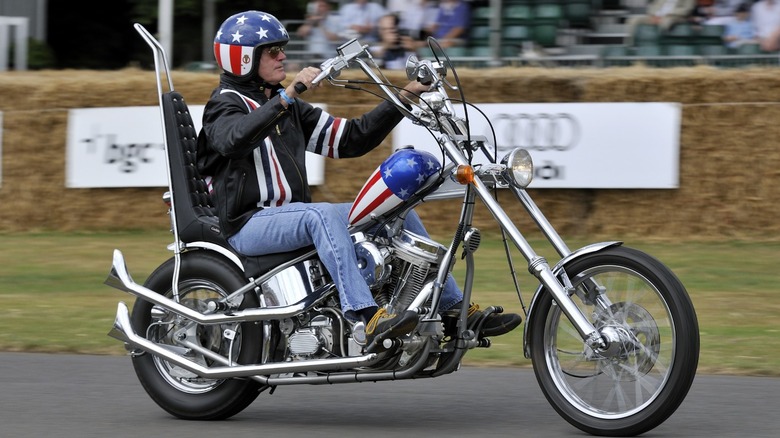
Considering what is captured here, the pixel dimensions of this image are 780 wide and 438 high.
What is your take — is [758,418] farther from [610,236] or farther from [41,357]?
[610,236]

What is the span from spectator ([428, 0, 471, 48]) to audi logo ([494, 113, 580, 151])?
187 cm

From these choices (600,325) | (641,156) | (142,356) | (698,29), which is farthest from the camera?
(698,29)

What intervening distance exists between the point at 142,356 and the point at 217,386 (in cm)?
38

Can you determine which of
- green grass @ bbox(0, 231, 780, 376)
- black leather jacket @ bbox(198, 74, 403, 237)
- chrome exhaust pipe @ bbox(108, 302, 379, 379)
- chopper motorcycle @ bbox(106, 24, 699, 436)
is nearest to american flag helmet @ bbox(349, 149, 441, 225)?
chopper motorcycle @ bbox(106, 24, 699, 436)

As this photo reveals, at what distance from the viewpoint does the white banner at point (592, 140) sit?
37.3ft

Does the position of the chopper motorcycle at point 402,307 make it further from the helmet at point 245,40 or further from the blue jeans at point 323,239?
the helmet at point 245,40

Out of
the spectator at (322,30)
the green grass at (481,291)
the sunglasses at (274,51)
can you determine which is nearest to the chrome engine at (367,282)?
the sunglasses at (274,51)

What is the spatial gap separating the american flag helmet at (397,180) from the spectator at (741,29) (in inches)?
303

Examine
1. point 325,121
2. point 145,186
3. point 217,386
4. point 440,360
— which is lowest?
point 145,186

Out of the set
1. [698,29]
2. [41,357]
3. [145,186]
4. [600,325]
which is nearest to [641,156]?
[698,29]

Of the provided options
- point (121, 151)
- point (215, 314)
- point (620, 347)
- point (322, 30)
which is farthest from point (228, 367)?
point (322, 30)

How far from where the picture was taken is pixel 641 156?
11.5 meters

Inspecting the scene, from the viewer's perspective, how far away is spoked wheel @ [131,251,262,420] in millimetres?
5449

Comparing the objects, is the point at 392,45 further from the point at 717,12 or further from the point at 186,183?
the point at 186,183
